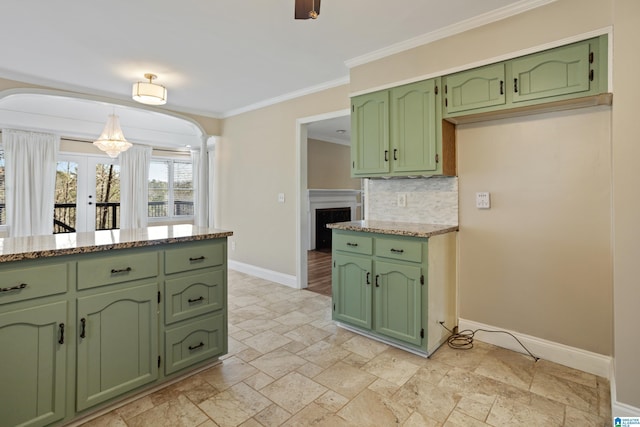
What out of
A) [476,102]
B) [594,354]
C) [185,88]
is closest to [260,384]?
[594,354]

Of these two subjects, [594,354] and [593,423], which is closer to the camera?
[593,423]

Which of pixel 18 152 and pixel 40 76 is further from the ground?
pixel 40 76

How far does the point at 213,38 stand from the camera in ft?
9.17

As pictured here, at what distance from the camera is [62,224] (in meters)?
6.05

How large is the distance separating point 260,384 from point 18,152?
580 cm

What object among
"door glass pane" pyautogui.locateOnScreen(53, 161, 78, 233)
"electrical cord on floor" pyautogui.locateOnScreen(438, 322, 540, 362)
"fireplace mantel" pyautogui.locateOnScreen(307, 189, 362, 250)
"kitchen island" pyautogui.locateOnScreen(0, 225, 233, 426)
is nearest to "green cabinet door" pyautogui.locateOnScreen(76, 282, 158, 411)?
"kitchen island" pyautogui.locateOnScreen(0, 225, 233, 426)

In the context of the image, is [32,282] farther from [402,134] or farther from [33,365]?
[402,134]

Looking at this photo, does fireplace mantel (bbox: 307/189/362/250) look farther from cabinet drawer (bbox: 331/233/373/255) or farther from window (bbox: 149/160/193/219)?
cabinet drawer (bbox: 331/233/373/255)

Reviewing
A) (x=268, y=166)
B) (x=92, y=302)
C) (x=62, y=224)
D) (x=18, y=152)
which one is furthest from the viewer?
(x=62, y=224)

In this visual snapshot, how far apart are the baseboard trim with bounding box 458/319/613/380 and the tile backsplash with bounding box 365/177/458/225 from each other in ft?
3.14

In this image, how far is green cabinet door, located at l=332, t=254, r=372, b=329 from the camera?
2712 millimetres

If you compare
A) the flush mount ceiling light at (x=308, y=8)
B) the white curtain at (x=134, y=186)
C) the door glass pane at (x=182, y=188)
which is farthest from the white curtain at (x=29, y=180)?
the flush mount ceiling light at (x=308, y=8)

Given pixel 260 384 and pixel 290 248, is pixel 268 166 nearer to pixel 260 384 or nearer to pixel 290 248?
pixel 290 248

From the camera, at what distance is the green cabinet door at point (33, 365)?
145 centimetres
